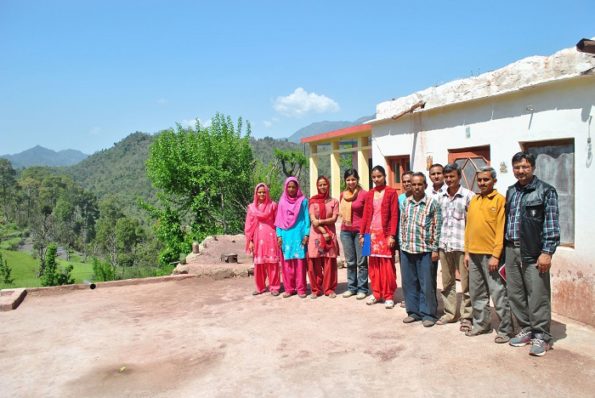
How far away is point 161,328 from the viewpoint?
208 inches

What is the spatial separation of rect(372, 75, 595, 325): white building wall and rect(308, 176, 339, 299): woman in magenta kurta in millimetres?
2049

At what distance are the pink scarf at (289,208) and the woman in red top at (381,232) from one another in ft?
3.18

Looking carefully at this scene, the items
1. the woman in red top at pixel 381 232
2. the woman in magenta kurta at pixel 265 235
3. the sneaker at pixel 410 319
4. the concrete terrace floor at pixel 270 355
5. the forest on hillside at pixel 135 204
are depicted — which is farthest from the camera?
the forest on hillside at pixel 135 204

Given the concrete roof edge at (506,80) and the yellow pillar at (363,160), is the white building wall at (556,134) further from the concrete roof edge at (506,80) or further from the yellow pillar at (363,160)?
the yellow pillar at (363,160)

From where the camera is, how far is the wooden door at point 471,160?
6312 millimetres

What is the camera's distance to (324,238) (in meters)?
6.18

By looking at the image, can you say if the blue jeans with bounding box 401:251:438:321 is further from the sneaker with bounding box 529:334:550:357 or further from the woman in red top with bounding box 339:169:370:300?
the sneaker with bounding box 529:334:550:357

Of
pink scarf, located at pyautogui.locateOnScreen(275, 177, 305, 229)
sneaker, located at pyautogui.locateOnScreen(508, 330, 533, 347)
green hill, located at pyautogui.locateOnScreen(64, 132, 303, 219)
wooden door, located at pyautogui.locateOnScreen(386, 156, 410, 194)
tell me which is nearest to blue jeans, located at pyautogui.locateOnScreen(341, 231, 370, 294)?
pink scarf, located at pyautogui.locateOnScreen(275, 177, 305, 229)

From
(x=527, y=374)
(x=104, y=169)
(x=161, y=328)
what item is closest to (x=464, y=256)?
(x=527, y=374)

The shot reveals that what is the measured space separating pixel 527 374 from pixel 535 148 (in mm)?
2813

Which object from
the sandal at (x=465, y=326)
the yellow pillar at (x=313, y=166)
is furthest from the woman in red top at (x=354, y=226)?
the yellow pillar at (x=313, y=166)

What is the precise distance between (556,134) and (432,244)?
5.80 feet

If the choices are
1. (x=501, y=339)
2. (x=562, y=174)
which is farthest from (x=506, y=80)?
(x=501, y=339)

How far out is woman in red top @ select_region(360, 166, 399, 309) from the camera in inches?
213
